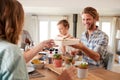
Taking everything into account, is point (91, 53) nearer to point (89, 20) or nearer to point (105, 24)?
point (89, 20)

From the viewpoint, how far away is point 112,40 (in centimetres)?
721

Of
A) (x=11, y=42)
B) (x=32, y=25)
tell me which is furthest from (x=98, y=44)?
(x=32, y=25)

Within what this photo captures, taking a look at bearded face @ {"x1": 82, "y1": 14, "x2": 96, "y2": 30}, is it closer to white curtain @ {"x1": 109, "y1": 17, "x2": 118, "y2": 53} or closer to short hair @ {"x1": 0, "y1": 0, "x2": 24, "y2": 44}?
short hair @ {"x1": 0, "y1": 0, "x2": 24, "y2": 44}

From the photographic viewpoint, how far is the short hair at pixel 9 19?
82cm

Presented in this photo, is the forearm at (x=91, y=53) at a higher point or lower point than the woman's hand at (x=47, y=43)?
lower

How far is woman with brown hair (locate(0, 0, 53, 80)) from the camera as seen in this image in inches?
29.2

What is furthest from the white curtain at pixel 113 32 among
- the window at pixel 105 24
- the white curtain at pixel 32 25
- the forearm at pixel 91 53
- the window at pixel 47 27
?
the forearm at pixel 91 53

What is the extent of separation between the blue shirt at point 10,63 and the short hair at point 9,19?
0.25 ft

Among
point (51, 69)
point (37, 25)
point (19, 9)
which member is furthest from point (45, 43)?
point (37, 25)

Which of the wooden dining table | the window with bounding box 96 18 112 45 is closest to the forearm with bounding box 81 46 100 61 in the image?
the wooden dining table

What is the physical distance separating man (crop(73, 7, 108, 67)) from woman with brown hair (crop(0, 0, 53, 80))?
3.48 ft

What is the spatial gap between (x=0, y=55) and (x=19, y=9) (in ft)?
0.79

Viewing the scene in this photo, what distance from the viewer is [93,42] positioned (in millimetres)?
2029

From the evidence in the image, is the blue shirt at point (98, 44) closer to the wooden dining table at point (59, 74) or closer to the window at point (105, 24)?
the wooden dining table at point (59, 74)
